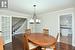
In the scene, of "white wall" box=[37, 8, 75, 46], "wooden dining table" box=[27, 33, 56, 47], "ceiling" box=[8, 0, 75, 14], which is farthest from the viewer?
"white wall" box=[37, 8, 75, 46]

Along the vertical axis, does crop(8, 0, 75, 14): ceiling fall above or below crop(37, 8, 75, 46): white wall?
above

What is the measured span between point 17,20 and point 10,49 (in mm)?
3096

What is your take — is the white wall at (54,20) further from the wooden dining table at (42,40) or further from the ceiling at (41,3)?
the wooden dining table at (42,40)

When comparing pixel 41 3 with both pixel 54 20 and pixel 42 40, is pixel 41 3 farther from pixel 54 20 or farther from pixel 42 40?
pixel 42 40

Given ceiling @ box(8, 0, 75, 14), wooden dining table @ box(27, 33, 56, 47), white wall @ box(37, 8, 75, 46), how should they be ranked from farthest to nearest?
white wall @ box(37, 8, 75, 46), ceiling @ box(8, 0, 75, 14), wooden dining table @ box(27, 33, 56, 47)

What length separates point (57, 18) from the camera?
6.57 meters

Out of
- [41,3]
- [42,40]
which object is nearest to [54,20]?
[41,3]

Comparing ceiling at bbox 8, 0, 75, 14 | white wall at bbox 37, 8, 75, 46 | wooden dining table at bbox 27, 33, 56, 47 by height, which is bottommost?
wooden dining table at bbox 27, 33, 56, 47

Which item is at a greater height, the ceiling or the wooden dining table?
the ceiling

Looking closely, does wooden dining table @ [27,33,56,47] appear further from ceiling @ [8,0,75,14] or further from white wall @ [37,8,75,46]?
white wall @ [37,8,75,46]

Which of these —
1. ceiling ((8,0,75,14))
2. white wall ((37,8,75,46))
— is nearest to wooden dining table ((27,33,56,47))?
ceiling ((8,0,75,14))

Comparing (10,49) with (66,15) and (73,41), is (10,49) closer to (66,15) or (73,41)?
(73,41)

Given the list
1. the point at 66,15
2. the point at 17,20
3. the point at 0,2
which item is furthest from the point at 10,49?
the point at 66,15

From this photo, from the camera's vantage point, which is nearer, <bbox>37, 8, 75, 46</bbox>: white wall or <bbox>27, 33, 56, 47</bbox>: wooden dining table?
<bbox>27, 33, 56, 47</bbox>: wooden dining table
